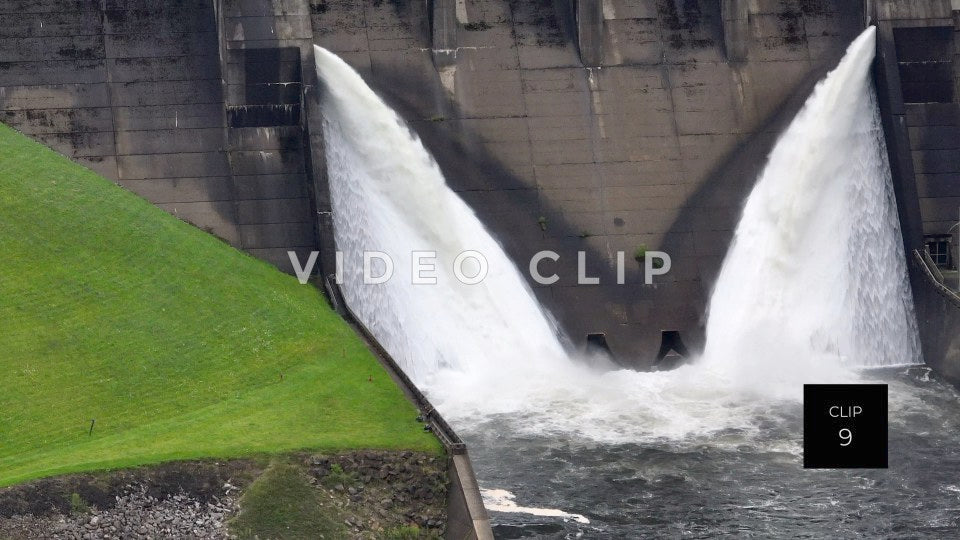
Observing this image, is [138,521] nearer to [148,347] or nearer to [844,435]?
[148,347]

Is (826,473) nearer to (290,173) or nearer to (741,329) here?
(741,329)

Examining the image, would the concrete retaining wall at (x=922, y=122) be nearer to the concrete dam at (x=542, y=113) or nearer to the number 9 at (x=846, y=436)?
the concrete dam at (x=542, y=113)

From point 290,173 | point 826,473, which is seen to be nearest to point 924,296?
point 826,473

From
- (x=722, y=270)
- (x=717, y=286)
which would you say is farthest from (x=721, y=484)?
(x=722, y=270)

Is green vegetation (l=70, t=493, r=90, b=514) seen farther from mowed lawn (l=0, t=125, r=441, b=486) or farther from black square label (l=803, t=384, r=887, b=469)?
black square label (l=803, t=384, r=887, b=469)

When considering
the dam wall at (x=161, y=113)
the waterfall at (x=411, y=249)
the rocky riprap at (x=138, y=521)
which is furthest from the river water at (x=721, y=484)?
the dam wall at (x=161, y=113)

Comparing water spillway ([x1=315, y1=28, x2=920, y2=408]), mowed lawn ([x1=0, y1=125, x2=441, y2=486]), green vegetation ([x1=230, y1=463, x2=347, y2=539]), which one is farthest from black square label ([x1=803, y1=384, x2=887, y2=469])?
green vegetation ([x1=230, y1=463, x2=347, y2=539])
